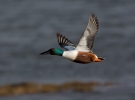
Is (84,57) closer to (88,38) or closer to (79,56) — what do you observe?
(79,56)

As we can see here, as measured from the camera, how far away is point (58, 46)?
14.9 meters

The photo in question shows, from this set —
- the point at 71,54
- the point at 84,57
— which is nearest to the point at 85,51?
the point at 84,57

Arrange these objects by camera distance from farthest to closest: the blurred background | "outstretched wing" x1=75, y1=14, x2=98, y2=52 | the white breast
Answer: the blurred background, "outstretched wing" x1=75, y1=14, x2=98, y2=52, the white breast

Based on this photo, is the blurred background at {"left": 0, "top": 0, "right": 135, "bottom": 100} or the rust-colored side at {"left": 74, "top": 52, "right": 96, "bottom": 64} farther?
the blurred background at {"left": 0, "top": 0, "right": 135, "bottom": 100}

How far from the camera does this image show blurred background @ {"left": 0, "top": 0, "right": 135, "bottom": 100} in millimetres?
13016

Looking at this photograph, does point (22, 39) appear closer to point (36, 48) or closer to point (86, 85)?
point (36, 48)

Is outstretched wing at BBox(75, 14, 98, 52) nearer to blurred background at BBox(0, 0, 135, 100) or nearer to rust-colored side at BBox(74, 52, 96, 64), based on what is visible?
rust-colored side at BBox(74, 52, 96, 64)

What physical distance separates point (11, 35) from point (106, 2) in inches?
169

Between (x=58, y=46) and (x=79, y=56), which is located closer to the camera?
(x=79, y=56)

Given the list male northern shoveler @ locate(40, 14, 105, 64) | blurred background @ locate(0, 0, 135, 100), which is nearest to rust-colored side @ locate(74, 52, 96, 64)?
male northern shoveler @ locate(40, 14, 105, 64)

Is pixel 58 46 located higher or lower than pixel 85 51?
higher

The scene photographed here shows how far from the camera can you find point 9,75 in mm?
13633

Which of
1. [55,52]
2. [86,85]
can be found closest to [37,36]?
[86,85]

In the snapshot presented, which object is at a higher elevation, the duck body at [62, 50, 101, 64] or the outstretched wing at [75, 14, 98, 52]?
the outstretched wing at [75, 14, 98, 52]
